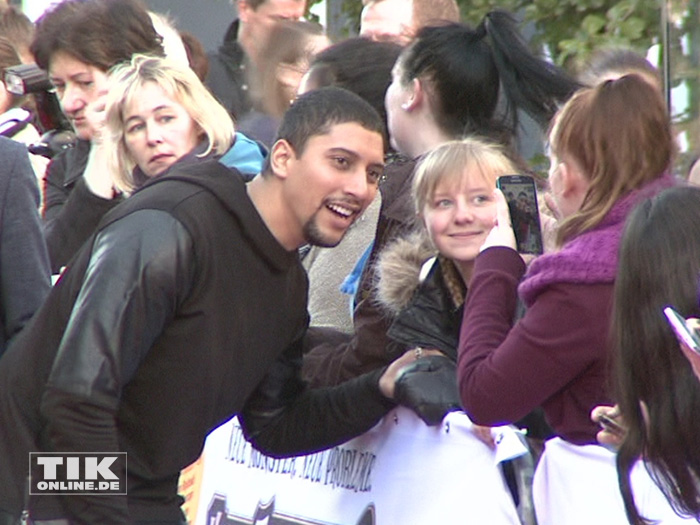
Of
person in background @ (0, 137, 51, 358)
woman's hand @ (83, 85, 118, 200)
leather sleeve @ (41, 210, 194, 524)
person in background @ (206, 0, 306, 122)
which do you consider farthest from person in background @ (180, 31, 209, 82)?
leather sleeve @ (41, 210, 194, 524)

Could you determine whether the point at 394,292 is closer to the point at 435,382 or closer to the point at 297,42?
the point at 435,382

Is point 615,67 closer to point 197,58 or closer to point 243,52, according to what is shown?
point 197,58

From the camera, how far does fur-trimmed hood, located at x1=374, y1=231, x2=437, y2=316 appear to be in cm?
495

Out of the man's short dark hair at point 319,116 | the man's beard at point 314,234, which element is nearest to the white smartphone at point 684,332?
the man's beard at point 314,234

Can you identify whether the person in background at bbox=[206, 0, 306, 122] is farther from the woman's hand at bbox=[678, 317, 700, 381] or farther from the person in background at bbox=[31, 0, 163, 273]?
the woman's hand at bbox=[678, 317, 700, 381]

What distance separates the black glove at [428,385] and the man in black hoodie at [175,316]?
2.4 inches

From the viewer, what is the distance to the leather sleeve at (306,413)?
15.9ft

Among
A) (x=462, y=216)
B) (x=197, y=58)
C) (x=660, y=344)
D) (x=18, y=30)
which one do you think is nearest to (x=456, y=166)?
(x=462, y=216)

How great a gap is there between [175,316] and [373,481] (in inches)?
48.4

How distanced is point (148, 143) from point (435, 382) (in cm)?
167

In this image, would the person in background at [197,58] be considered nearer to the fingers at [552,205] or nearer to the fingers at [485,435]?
the fingers at [552,205]

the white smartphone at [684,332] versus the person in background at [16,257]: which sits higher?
the white smartphone at [684,332]

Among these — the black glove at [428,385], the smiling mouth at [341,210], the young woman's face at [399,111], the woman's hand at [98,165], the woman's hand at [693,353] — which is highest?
the woman's hand at [693,353]

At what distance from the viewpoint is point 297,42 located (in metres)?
7.36
